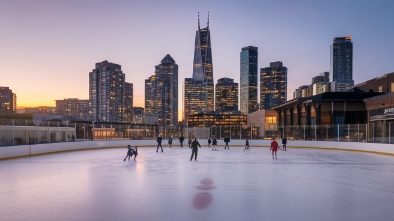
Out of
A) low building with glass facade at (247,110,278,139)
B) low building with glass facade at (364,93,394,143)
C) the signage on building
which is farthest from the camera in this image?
low building with glass facade at (247,110,278,139)

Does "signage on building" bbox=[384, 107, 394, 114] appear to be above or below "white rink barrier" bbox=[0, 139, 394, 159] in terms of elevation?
above

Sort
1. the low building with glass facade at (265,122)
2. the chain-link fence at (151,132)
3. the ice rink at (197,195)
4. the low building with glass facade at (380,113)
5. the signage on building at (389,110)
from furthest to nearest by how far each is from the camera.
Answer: the low building with glass facade at (265,122) < the signage on building at (389,110) < the low building with glass facade at (380,113) < the chain-link fence at (151,132) < the ice rink at (197,195)

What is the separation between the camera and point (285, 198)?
8.31m

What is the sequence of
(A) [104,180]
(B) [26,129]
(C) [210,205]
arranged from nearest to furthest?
(C) [210,205] → (A) [104,180] → (B) [26,129]

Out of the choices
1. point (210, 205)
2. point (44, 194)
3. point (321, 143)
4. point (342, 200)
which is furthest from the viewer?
point (321, 143)

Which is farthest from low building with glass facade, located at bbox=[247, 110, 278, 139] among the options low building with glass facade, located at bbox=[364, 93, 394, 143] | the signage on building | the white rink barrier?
the signage on building

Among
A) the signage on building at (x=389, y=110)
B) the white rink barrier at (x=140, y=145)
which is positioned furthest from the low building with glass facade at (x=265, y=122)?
the signage on building at (x=389, y=110)

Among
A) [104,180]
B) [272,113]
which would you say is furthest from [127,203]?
[272,113]

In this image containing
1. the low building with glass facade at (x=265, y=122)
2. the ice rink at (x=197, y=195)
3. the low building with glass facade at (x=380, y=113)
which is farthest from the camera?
the low building with glass facade at (x=265, y=122)

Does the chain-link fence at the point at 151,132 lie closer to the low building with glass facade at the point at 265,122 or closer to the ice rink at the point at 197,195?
the low building with glass facade at the point at 265,122

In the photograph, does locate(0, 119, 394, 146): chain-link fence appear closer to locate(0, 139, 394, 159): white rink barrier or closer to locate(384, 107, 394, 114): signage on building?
locate(0, 139, 394, 159): white rink barrier

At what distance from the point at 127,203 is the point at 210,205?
220 centimetres

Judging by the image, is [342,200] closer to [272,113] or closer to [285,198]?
[285,198]

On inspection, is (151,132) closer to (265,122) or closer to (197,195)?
(197,195)
